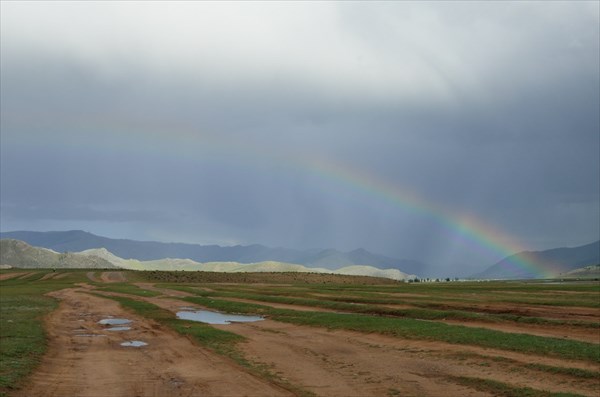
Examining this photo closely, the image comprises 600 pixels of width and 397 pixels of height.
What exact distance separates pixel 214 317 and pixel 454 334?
2569 cm

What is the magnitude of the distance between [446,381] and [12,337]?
2781 cm

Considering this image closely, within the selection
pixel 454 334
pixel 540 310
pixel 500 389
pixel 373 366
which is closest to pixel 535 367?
pixel 500 389

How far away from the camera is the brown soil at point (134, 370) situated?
19.7 m

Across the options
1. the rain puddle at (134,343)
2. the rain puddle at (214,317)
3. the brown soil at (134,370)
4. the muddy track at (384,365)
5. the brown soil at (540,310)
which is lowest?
the rain puddle at (214,317)

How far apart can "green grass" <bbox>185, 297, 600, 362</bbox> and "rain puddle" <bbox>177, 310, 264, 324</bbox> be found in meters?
3.05

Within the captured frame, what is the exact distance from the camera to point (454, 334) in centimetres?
3334

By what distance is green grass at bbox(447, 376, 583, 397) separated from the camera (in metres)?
18.9

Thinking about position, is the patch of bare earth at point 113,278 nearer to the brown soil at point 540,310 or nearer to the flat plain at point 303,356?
the flat plain at point 303,356

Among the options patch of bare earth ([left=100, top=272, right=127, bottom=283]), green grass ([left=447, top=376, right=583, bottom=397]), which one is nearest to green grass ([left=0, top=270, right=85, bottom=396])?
green grass ([left=447, top=376, right=583, bottom=397])

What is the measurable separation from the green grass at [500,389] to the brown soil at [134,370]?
8111mm

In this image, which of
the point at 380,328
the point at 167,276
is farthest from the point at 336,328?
the point at 167,276

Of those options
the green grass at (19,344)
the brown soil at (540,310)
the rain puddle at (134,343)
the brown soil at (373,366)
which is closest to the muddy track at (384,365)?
the brown soil at (373,366)

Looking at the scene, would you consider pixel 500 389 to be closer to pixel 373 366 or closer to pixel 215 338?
pixel 373 366

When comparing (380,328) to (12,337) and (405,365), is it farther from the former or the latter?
(12,337)
